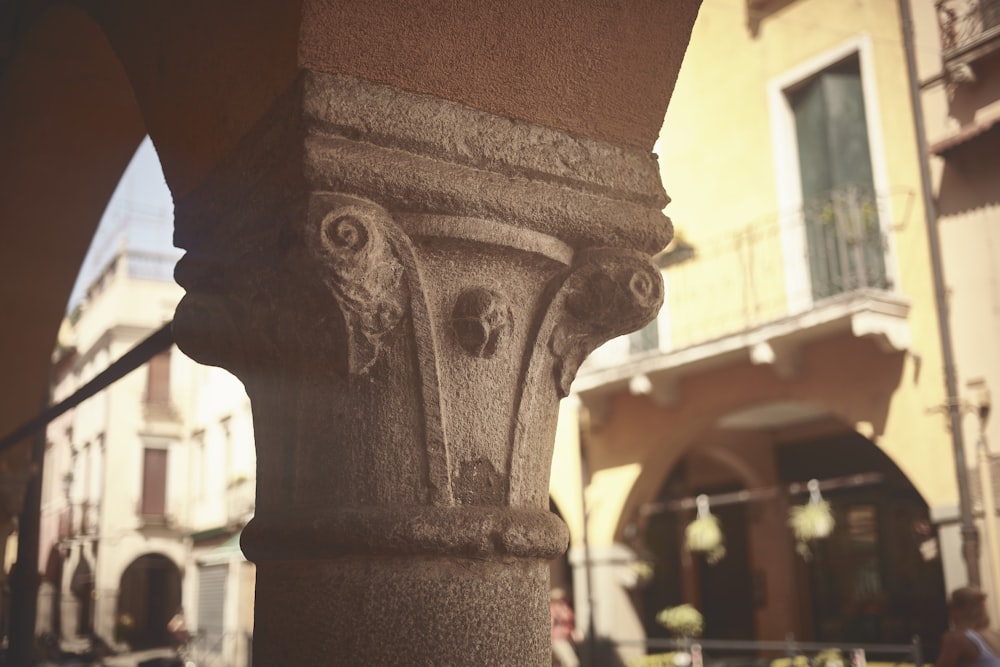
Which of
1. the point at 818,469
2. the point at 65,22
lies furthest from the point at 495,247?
the point at 818,469

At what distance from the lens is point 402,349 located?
5.85ft

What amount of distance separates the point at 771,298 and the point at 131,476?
65.1 ft

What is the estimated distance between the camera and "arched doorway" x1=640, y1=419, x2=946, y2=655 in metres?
9.86

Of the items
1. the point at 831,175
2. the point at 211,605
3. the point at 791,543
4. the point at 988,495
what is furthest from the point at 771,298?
the point at 211,605

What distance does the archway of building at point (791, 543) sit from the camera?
9.89m

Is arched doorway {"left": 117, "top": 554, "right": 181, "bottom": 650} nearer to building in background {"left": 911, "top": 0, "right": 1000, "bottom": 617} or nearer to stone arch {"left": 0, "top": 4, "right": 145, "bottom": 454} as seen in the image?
building in background {"left": 911, "top": 0, "right": 1000, "bottom": 617}

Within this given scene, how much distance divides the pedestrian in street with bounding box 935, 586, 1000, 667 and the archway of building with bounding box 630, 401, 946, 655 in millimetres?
4341

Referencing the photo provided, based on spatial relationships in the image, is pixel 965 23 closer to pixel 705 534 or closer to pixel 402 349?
pixel 705 534

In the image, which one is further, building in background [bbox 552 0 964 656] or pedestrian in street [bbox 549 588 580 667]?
pedestrian in street [bbox 549 588 580 667]

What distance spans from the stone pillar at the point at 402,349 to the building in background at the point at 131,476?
21.4 m

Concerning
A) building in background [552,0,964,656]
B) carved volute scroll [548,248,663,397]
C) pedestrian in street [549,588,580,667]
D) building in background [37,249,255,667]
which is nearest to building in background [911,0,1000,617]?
building in background [552,0,964,656]

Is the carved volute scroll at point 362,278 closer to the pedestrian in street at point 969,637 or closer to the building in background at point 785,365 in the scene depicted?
the pedestrian in street at point 969,637

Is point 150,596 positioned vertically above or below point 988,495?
below

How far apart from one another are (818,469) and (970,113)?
4231mm
